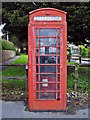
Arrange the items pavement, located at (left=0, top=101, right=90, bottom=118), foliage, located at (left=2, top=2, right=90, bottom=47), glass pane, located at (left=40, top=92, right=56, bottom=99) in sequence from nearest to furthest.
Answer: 1. pavement, located at (left=0, top=101, right=90, bottom=118)
2. glass pane, located at (left=40, top=92, right=56, bottom=99)
3. foliage, located at (left=2, top=2, right=90, bottom=47)

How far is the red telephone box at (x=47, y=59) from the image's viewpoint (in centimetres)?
666

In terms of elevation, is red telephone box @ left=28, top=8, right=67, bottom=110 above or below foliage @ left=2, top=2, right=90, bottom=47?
below

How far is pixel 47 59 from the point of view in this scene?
6.77 meters

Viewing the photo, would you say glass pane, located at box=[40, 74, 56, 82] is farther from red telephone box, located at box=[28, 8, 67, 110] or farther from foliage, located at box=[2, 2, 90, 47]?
foliage, located at box=[2, 2, 90, 47]

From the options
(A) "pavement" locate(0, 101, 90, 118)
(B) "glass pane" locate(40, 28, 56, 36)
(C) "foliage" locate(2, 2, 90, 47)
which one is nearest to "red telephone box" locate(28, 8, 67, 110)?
(B) "glass pane" locate(40, 28, 56, 36)

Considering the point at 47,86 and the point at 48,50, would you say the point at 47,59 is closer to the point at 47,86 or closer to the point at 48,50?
the point at 48,50

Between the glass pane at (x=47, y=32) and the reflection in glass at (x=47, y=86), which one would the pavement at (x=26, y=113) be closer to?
the reflection in glass at (x=47, y=86)

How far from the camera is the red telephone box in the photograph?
6.66 meters


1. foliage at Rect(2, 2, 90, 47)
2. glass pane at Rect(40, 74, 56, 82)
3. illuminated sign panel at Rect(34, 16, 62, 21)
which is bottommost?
glass pane at Rect(40, 74, 56, 82)

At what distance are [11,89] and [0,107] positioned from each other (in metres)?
2.09

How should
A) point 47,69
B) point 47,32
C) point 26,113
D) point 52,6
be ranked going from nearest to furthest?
point 26,113, point 47,32, point 47,69, point 52,6

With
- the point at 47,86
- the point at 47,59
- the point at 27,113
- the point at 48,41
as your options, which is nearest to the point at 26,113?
the point at 27,113

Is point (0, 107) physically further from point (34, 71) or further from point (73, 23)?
point (73, 23)

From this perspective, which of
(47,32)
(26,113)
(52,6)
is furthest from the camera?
(52,6)
